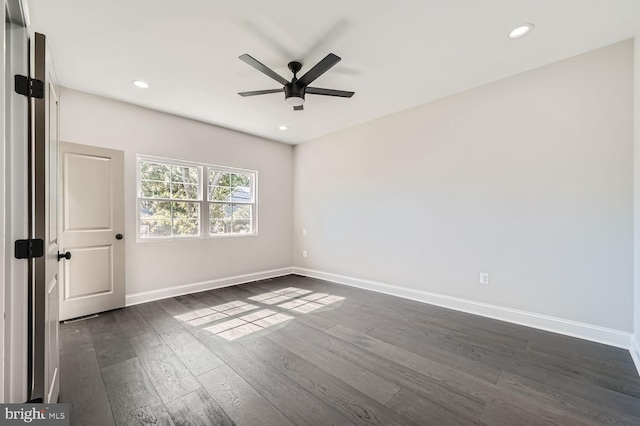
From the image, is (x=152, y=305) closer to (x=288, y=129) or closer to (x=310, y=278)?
(x=310, y=278)

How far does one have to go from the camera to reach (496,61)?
2725 millimetres

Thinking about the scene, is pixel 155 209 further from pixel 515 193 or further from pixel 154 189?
pixel 515 193

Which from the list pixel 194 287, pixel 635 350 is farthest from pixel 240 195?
pixel 635 350

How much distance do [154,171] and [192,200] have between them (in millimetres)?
678

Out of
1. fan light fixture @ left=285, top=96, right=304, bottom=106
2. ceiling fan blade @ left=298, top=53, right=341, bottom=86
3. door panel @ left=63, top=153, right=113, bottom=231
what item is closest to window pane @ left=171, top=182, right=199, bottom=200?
door panel @ left=63, top=153, right=113, bottom=231

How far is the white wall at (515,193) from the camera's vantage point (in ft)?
8.21

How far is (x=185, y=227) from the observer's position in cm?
421

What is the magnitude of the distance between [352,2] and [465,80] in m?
1.86

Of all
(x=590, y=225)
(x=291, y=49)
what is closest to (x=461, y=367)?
(x=590, y=225)

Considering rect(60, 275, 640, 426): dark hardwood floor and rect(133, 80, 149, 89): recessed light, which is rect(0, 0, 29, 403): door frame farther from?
rect(133, 80, 149, 89): recessed light

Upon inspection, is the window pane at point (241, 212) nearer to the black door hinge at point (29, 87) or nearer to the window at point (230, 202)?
the window at point (230, 202)

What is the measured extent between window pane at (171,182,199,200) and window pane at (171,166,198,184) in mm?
66

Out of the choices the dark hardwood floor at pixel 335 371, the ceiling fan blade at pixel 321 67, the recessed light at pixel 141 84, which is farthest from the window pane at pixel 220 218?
the ceiling fan blade at pixel 321 67

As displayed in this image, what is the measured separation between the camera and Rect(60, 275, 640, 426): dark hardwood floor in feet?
5.33
